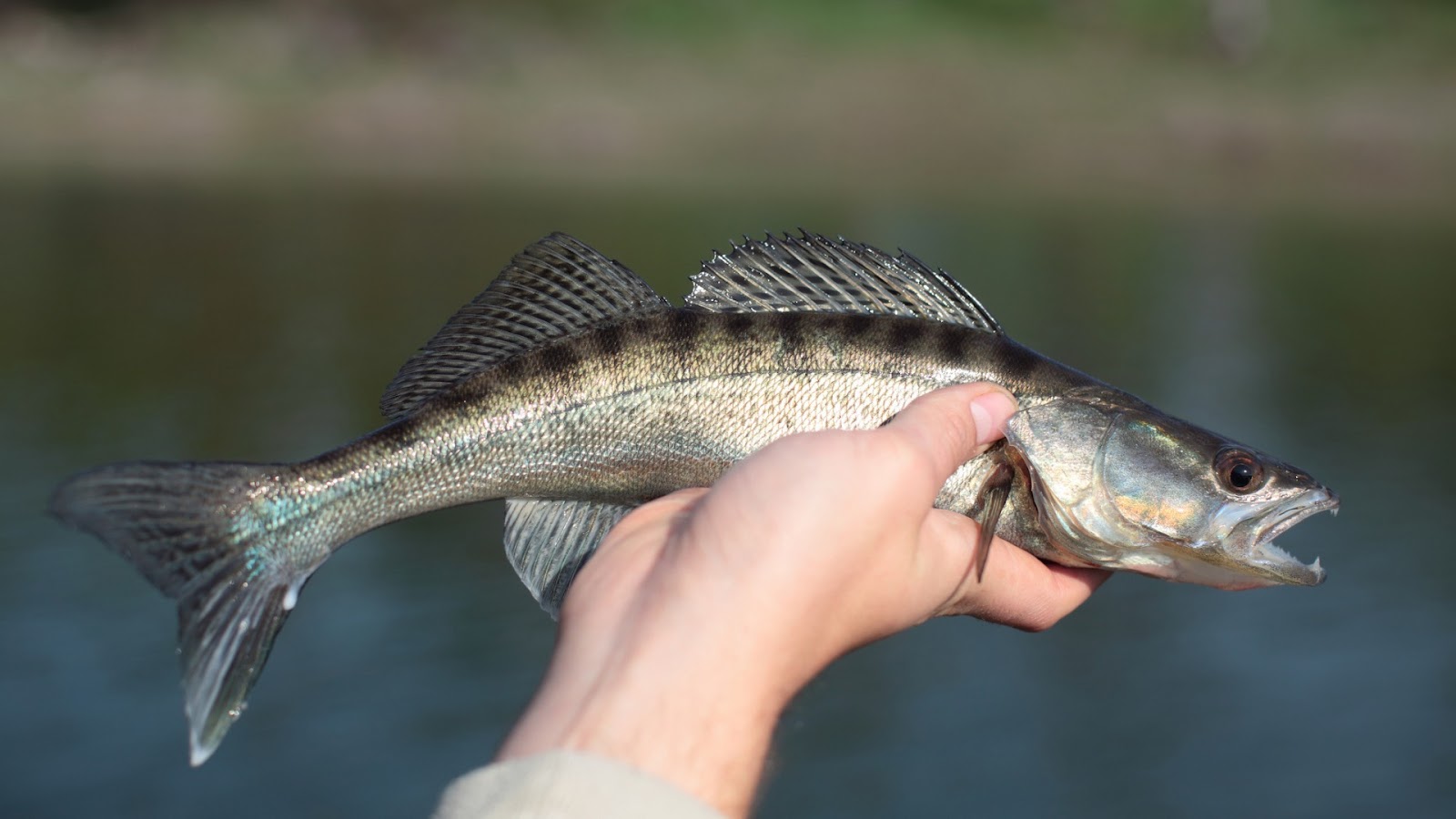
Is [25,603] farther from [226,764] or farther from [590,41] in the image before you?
[590,41]

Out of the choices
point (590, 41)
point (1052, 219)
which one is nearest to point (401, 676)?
point (1052, 219)

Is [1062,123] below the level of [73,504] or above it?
above

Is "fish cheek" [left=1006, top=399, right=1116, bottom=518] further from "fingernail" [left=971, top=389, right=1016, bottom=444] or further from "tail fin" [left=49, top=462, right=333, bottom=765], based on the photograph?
"tail fin" [left=49, top=462, right=333, bottom=765]

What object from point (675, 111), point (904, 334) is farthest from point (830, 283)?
point (675, 111)

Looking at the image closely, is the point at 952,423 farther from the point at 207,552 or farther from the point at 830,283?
the point at 207,552

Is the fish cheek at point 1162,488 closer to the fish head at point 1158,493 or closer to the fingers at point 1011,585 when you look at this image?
the fish head at point 1158,493

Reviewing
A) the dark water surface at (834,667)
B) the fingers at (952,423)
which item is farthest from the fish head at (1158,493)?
the dark water surface at (834,667)

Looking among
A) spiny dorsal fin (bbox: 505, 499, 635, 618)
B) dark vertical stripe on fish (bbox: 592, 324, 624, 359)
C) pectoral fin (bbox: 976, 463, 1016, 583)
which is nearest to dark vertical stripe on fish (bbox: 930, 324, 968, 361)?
pectoral fin (bbox: 976, 463, 1016, 583)
